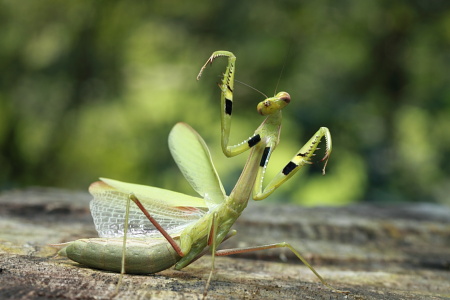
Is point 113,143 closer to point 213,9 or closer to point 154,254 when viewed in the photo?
point 213,9

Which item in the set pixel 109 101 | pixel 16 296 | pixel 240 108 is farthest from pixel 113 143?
pixel 16 296

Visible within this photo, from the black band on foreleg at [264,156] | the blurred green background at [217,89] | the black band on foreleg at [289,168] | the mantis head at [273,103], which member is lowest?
the black band on foreleg at [289,168]

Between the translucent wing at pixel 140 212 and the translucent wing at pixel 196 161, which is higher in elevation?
the translucent wing at pixel 196 161

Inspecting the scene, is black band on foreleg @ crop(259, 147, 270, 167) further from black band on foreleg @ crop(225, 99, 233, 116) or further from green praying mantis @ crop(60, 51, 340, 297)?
black band on foreleg @ crop(225, 99, 233, 116)

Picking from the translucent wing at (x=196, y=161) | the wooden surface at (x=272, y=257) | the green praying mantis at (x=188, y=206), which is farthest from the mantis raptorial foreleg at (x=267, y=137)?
the wooden surface at (x=272, y=257)

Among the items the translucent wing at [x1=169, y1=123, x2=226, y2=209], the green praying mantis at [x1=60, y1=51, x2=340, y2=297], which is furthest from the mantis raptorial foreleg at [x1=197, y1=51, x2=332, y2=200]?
the translucent wing at [x1=169, y1=123, x2=226, y2=209]

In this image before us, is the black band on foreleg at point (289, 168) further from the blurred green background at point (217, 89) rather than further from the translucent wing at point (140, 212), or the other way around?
the blurred green background at point (217, 89)

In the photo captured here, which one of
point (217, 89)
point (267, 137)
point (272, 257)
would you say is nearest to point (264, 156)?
point (267, 137)
